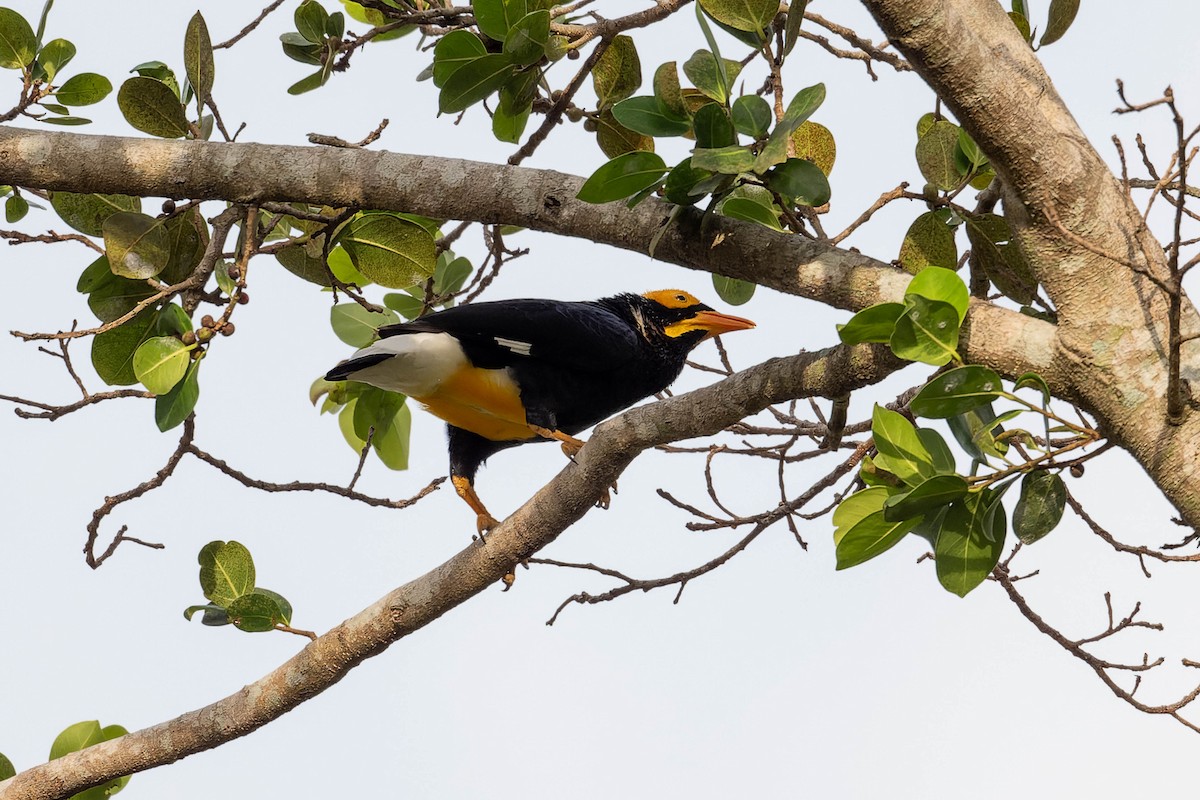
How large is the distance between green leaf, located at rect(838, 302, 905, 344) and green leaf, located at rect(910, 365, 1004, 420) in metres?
0.13

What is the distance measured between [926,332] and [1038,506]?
48 centimetres

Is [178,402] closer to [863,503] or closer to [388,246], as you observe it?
[388,246]

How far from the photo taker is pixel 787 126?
2596 millimetres

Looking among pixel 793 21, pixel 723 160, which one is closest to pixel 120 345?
pixel 723 160

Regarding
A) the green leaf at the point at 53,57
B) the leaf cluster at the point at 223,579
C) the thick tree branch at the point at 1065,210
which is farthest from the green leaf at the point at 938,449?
the green leaf at the point at 53,57

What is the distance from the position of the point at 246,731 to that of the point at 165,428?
0.94m

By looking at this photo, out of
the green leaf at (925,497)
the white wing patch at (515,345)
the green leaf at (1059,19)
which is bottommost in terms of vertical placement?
the green leaf at (925,497)

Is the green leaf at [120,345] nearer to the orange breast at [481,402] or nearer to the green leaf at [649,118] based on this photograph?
the orange breast at [481,402]

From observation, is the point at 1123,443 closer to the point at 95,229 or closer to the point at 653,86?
the point at 653,86

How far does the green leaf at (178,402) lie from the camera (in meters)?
3.29

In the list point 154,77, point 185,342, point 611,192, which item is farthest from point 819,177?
point 154,77

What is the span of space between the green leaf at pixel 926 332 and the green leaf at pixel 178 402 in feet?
6.67

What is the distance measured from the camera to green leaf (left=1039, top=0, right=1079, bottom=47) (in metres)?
2.88

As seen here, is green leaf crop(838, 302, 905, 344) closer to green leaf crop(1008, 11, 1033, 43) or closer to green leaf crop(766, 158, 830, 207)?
green leaf crop(766, 158, 830, 207)
